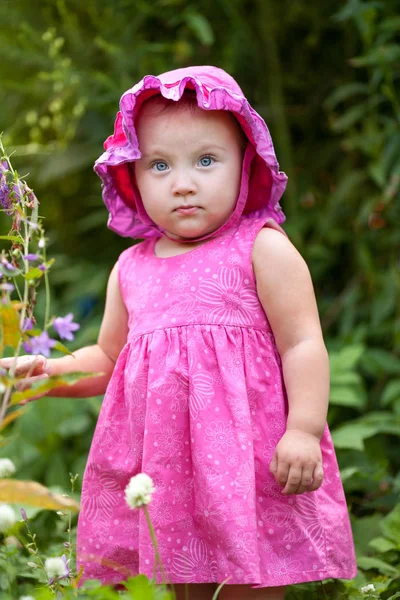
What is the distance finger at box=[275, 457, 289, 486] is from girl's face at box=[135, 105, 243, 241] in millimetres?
529

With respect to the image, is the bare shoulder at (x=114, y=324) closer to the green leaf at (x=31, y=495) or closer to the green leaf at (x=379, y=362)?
the green leaf at (x=31, y=495)

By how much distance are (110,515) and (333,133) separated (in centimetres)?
240

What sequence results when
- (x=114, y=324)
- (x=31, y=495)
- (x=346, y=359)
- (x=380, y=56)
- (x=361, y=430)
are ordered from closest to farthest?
(x=31, y=495) → (x=114, y=324) → (x=361, y=430) → (x=346, y=359) → (x=380, y=56)

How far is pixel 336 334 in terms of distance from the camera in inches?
139

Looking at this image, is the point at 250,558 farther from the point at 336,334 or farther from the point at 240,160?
the point at 336,334

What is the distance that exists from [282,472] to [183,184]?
0.62m

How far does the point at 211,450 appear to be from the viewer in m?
1.70

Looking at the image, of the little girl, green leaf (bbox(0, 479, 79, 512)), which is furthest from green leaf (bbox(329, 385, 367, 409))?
green leaf (bbox(0, 479, 79, 512))

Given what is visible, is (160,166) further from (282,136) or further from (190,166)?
(282,136)

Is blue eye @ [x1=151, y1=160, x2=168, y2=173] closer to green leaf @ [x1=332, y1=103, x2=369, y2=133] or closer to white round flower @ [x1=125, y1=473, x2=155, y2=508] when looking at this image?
white round flower @ [x1=125, y1=473, x2=155, y2=508]

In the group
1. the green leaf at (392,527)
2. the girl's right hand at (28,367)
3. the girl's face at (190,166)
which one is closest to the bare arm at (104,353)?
the girl's right hand at (28,367)

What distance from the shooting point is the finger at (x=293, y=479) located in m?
A: 1.65

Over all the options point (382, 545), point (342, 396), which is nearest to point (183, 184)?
point (382, 545)

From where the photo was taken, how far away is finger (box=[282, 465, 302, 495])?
165 cm
